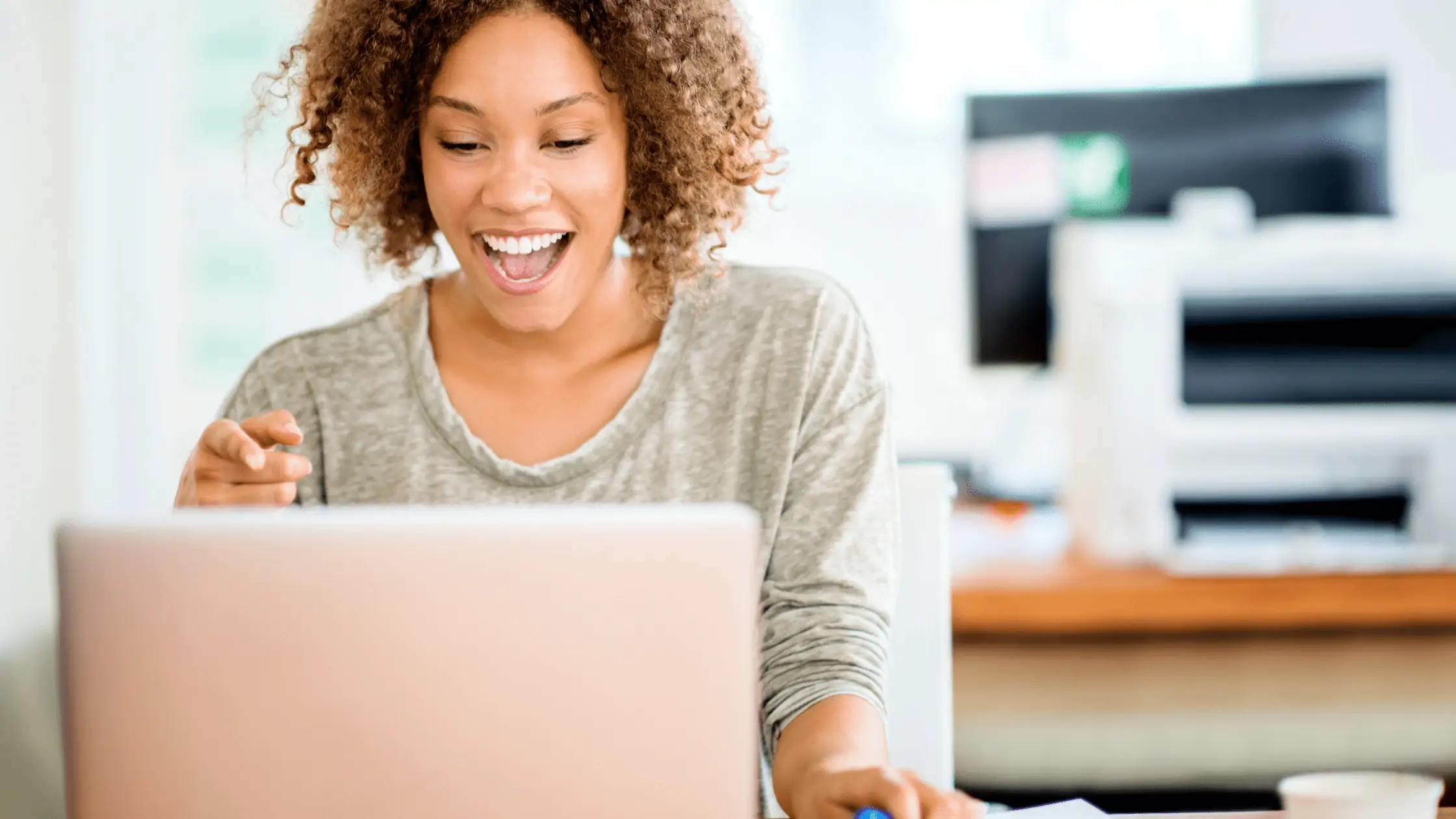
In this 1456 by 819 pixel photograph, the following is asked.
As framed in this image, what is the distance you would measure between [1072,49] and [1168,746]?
194 centimetres

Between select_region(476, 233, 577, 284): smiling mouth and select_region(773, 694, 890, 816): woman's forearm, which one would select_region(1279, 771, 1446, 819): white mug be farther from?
Answer: select_region(476, 233, 577, 284): smiling mouth

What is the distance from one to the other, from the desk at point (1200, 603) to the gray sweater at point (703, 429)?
0.53 m

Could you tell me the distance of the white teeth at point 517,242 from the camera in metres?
1.14

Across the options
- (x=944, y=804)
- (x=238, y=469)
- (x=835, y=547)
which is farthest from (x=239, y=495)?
(x=944, y=804)

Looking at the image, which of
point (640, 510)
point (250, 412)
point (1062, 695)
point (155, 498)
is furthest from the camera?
point (155, 498)

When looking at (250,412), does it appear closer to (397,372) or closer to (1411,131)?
(397,372)

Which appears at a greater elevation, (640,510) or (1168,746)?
(640,510)

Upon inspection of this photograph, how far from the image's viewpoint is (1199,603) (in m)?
1.63

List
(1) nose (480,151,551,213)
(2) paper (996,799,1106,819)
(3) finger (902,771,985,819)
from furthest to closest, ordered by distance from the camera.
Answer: (1) nose (480,151,551,213)
(2) paper (996,799,1106,819)
(3) finger (902,771,985,819)

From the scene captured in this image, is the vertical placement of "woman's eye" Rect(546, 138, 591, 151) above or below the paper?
above

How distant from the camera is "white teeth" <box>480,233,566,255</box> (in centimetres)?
Result: 114

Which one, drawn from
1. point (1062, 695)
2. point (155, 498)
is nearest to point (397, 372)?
point (1062, 695)

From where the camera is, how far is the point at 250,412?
121cm

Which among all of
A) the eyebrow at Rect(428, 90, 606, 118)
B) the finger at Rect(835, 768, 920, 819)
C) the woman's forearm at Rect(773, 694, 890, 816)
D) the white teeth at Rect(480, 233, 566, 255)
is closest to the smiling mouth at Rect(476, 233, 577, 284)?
the white teeth at Rect(480, 233, 566, 255)
